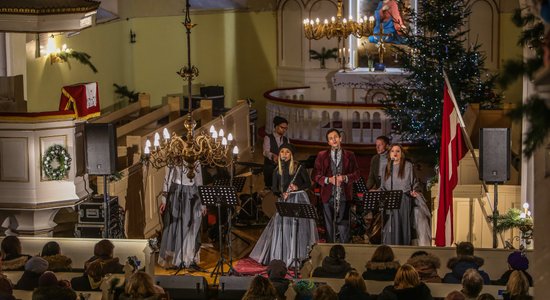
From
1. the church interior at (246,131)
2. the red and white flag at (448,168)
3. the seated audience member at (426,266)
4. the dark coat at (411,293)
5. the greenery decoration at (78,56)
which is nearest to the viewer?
the dark coat at (411,293)

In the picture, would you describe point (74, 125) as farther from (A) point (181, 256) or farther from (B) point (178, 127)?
(B) point (178, 127)

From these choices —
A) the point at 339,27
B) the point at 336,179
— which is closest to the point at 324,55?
the point at 339,27

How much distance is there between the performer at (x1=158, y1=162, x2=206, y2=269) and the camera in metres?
14.2

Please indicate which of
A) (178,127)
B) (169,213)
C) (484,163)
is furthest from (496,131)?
(178,127)

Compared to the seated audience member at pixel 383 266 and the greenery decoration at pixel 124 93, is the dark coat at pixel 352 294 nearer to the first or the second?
the seated audience member at pixel 383 266

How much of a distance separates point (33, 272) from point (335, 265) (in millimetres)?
2807

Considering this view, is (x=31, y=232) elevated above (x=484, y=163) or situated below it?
below

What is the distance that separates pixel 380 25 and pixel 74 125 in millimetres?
10350

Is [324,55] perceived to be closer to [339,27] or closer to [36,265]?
[339,27]

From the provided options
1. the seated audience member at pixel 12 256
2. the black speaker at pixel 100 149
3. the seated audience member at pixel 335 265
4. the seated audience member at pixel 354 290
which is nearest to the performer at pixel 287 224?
the black speaker at pixel 100 149

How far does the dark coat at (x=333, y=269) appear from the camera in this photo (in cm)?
1120

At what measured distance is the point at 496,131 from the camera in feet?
41.3

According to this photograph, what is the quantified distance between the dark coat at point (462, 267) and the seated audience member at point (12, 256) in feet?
13.3

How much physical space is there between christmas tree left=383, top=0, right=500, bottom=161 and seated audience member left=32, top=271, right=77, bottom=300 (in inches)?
347
